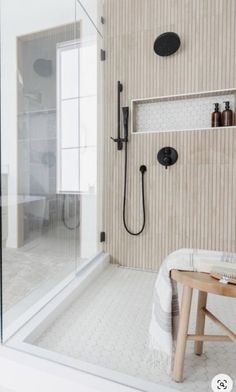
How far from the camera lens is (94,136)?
2.47 meters

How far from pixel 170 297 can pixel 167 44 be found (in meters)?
2.03

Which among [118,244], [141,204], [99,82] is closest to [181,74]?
[99,82]

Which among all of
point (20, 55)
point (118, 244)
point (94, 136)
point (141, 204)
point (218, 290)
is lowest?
point (118, 244)

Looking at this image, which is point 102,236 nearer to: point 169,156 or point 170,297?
point 169,156

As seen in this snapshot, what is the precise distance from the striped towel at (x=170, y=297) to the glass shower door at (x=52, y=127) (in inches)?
42.3

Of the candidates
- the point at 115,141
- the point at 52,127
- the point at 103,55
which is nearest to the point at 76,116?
the point at 52,127

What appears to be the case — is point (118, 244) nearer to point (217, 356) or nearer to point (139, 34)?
point (217, 356)

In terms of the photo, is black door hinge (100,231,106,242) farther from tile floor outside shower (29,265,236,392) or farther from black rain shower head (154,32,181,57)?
black rain shower head (154,32,181,57)

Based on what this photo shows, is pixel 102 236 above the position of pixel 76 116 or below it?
below

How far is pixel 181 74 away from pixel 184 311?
Result: 1.89 meters

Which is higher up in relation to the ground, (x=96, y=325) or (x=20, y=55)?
(x=20, y=55)

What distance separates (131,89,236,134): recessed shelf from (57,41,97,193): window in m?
0.43

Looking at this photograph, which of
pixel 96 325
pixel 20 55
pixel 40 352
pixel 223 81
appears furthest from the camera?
pixel 20 55

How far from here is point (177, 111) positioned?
2289 millimetres
